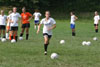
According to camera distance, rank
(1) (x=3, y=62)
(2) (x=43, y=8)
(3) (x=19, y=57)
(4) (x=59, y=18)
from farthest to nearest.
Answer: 1. (2) (x=43, y=8)
2. (4) (x=59, y=18)
3. (3) (x=19, y=57)
4. (1) (x=3, y=62)

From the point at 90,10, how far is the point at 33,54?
45569 mm

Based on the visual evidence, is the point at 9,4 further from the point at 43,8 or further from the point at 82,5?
the point at 82,5

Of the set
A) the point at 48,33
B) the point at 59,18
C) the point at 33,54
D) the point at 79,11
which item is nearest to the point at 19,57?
Answer: the point at 33,54

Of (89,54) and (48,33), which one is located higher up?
(48,33)

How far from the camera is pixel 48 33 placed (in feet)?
48.6

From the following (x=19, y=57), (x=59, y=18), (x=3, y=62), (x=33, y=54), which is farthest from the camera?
(x=59, y=18)

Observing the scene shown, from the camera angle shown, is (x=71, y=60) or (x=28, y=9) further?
(x=28, y=9)

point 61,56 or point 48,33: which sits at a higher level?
point 48,33

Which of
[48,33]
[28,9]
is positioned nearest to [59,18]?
[28,9]

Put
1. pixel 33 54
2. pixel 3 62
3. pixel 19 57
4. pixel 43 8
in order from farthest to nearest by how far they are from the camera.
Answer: pixel 43 8, pixel 33 54, pixel 19 57, pixel 3 62

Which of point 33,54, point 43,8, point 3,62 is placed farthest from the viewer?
point 43,8

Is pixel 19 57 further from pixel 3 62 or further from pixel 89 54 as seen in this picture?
pixel 89 54

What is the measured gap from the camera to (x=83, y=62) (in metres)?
12.4

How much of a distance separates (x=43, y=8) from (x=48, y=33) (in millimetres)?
43810
